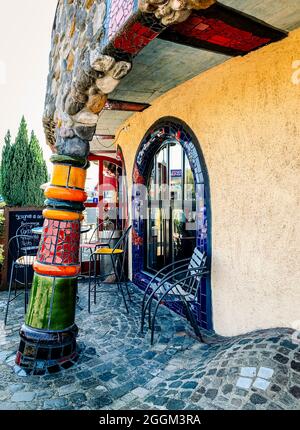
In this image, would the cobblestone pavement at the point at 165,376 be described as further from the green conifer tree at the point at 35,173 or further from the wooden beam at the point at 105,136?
the wooden beam at the point at 105,136

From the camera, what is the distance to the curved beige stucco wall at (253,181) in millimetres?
2682

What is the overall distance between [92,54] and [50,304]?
2347mm

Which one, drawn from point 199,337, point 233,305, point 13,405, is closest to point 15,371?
point 13,405

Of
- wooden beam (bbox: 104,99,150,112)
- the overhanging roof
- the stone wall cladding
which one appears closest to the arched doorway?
wooden beam (bbox: 104,99,150,112)

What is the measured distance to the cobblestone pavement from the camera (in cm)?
205

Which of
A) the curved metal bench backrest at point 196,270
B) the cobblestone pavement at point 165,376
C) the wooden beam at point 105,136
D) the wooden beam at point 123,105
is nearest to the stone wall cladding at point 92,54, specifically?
the wooden beam at point 123,105

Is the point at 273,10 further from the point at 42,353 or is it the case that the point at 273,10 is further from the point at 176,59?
the point at 42,353

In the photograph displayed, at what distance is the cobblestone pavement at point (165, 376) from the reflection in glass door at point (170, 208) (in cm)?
150

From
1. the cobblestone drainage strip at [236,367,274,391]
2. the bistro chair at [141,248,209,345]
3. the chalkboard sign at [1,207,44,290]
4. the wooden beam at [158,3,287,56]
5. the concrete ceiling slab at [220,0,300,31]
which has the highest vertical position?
the concrete ceiling slab at [220,0,300,31]

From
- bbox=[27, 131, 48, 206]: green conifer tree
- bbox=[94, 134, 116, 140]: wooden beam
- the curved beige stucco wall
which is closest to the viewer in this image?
the curved beige stucco wall

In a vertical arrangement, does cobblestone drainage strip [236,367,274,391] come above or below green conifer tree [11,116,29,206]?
below

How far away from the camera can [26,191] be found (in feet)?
20.5

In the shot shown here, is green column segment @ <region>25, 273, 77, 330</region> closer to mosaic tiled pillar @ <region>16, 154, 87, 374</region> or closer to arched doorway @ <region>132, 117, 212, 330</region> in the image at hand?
mosaic tiled pillar @ <region>16, 154, 87, 374</region>
